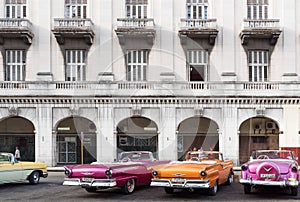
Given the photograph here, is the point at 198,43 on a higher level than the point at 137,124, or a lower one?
higher

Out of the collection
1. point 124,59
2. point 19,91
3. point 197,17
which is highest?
point 197,17

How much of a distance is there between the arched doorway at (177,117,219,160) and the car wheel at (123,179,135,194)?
1854 centimetres

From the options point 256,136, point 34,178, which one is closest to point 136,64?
point 256,136

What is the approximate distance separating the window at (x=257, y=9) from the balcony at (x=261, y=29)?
4.10 feet

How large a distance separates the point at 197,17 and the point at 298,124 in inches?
392

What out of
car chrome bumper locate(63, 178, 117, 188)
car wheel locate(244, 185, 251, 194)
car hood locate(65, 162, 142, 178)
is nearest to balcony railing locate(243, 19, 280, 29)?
car wheel locate(244, 185, 251, 194)

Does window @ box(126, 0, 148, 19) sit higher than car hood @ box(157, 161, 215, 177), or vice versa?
window @ box(126, 0, 148, 19)

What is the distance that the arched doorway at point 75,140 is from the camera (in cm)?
3656

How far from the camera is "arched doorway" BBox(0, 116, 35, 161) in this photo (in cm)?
3719

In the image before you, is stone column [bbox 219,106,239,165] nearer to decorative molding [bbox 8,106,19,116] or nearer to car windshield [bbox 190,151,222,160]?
decorative molding [bbox 8,106,19,116]

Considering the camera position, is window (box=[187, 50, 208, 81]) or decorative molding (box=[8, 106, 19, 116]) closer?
decorative molding (box=[8, 106, 19, 116])

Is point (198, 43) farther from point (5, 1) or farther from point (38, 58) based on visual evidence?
point (5, 1)

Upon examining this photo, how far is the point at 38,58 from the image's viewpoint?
36500mm

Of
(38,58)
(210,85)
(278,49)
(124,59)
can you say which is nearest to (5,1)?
(38,58)
